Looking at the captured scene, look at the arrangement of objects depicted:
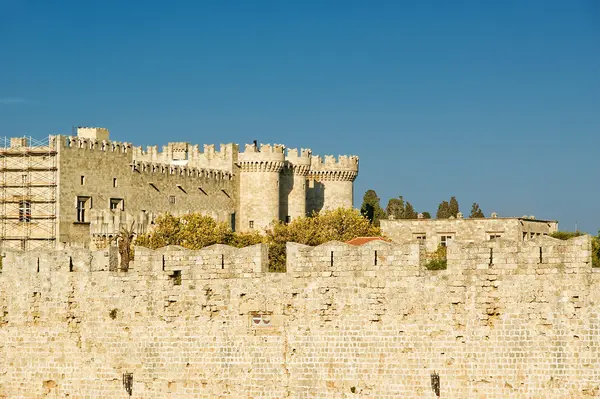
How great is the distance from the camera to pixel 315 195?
9438 cm

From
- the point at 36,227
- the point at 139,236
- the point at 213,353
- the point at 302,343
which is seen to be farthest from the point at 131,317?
the point at 36,227

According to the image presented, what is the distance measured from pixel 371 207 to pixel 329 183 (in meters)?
8.96

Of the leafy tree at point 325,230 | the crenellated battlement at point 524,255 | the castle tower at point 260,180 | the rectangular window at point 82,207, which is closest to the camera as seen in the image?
the crenellated battlement at point 524,255

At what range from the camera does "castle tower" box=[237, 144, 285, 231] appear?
8600cm

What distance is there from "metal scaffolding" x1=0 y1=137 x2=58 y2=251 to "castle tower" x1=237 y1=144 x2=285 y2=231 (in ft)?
69.6


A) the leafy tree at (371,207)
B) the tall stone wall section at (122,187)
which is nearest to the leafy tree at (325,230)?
the tall stone wall section at (122,187)

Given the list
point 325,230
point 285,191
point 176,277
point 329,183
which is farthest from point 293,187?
point 176,277

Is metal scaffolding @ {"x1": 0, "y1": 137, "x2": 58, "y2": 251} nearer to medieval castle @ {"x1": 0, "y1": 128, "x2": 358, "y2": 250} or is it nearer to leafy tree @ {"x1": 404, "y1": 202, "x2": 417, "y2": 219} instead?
medieval castle @ {"x1": 0, "y1": 128, "x2": 358, "y2": 250}

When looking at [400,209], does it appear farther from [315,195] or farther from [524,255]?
[524,255]

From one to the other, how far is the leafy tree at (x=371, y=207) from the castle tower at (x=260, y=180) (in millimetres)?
11746

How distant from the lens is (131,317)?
24.1 metres

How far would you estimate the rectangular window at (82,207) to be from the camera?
225ft

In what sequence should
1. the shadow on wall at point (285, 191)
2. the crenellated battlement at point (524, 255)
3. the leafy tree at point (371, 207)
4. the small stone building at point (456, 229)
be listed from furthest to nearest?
the leafy tree at point (371, 207) < the shadow on wall at point (285, 191) < the small stone building at point (456, 229) < the crenellated battlement at point (524, 255)

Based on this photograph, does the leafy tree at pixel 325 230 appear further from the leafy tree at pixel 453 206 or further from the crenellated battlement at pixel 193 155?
the leafy tree at pixel 453 206
